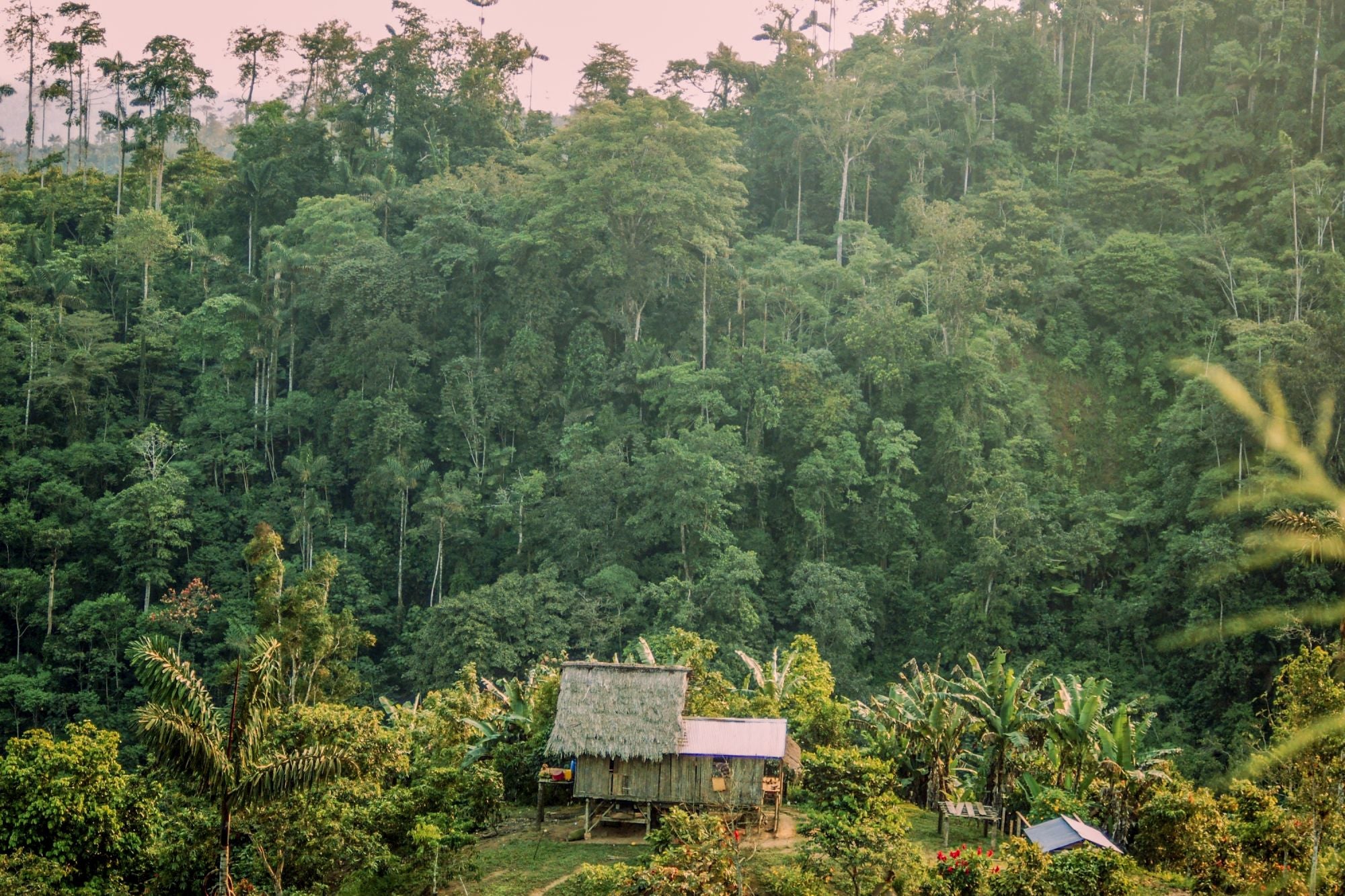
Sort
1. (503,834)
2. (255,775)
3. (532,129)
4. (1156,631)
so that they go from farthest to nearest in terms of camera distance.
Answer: (532,129), (1156,631), (503,834), (255,775)

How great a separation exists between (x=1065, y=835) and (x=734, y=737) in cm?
385

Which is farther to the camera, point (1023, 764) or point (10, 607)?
point (10, 607)

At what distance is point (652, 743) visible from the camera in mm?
14875

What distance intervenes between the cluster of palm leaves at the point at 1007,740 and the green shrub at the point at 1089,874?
101 inches

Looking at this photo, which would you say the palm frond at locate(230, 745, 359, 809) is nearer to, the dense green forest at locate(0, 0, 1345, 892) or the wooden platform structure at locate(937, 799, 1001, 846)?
the wooden platform structure at locate(937, 799, 1001, 846)

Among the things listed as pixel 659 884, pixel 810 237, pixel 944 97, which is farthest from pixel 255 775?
pixel 944 97

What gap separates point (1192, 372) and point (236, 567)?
21962 mm

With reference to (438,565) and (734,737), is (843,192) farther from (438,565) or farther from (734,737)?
(734,737)

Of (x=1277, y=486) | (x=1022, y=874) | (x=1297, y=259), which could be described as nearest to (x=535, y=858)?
(x=1022, y=874)

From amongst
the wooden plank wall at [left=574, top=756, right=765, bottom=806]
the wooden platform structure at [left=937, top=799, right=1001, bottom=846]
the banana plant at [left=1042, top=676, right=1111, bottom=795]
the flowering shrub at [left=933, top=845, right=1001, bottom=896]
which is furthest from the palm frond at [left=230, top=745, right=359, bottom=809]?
the banana plant at [left=1042, top=676, right=1111, bottom=795]

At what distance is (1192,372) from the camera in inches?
1083

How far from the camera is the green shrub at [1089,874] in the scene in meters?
11.8

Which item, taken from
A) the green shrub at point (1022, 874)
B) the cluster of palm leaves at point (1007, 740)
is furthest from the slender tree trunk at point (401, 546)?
the green shrub at point (1022, 874)

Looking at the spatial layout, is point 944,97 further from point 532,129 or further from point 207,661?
→ point 207,661
